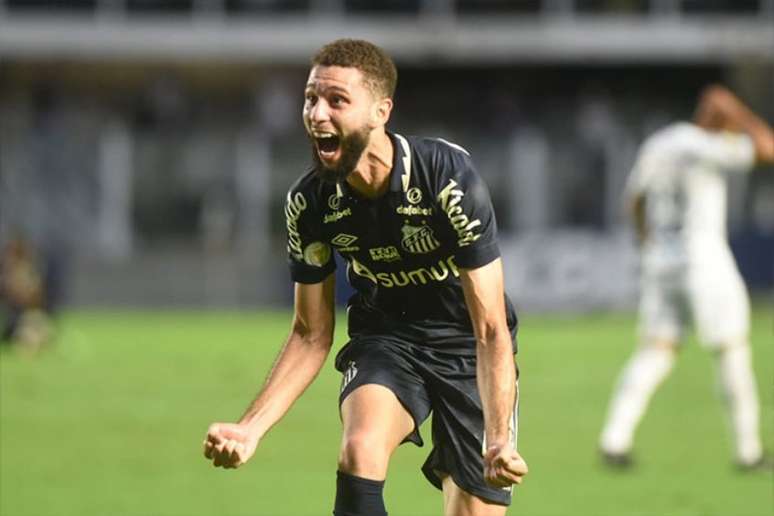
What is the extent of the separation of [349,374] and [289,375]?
0.23m

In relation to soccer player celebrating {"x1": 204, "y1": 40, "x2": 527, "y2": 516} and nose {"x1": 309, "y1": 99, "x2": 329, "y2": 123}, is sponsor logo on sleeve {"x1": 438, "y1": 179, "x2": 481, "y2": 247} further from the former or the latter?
nose {"x1": 309, "y1": 99, "x2": 329, "y2": 123}

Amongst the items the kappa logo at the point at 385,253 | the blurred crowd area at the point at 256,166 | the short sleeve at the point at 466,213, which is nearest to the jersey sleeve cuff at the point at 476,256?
the short sleeve at the point at 466,213

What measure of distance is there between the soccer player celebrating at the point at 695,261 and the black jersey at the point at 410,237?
493cm

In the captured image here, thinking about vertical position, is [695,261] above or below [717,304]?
above

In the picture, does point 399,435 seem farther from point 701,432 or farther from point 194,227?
point 194,227

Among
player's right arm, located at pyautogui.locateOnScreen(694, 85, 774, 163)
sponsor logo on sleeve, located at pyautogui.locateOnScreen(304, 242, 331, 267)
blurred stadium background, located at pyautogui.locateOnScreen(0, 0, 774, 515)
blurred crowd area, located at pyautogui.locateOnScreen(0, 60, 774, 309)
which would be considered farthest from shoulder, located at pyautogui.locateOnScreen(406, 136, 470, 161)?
blurred crowd area, located at pyautogui.locateOnScreen(0, 60, 774, 309)

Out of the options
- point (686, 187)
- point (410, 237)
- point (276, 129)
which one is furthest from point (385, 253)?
point (276, 129)

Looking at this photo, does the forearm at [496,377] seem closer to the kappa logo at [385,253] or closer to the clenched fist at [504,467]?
the clenched fist at [504,467]

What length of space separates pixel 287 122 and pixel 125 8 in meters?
4.23

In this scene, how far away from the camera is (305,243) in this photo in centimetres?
610

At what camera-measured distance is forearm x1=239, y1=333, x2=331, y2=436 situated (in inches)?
237

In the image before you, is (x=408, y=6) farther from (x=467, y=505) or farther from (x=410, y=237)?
(x=410, y=237)

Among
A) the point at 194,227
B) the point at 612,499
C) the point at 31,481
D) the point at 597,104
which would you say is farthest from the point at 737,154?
the point at 597,104

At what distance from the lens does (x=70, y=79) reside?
3909 centimetres
